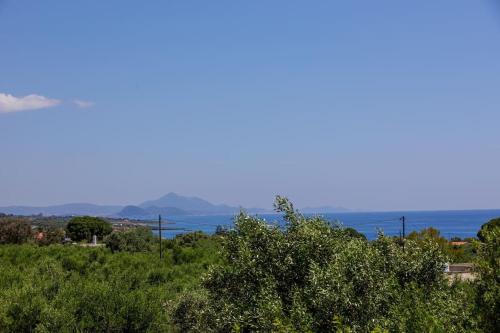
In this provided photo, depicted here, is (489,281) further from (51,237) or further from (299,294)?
(51,237)

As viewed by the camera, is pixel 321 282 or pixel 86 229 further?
pixel 86 229

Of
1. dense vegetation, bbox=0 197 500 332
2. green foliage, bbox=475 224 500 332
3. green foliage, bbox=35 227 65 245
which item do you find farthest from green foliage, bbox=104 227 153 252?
green foliage, bbox=475 224 500 332

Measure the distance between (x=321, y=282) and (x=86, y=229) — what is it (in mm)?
58334

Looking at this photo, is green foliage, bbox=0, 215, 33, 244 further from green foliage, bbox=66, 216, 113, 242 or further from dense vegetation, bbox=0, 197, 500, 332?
dense vegetation, bbox=0, 197, 500, 332

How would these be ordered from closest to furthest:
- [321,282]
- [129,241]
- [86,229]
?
[321,282] → [129,241] → [86,229]

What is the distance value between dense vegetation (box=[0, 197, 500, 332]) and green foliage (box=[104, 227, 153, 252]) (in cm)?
3066

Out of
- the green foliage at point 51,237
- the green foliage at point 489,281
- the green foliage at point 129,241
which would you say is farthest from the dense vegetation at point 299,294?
the green foliage at point 51,237

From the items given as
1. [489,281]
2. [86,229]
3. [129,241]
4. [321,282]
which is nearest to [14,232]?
[129,241]

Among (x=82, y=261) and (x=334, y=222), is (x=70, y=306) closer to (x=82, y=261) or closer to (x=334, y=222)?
(x=334, y=222)

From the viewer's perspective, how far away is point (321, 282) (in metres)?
10.7

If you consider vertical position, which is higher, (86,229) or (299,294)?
(299,294)

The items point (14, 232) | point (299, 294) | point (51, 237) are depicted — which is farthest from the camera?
point (51, 237)

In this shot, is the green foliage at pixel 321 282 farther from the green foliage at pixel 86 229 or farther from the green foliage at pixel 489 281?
the green foliage at pixel 86 229

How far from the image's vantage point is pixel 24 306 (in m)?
17.1
